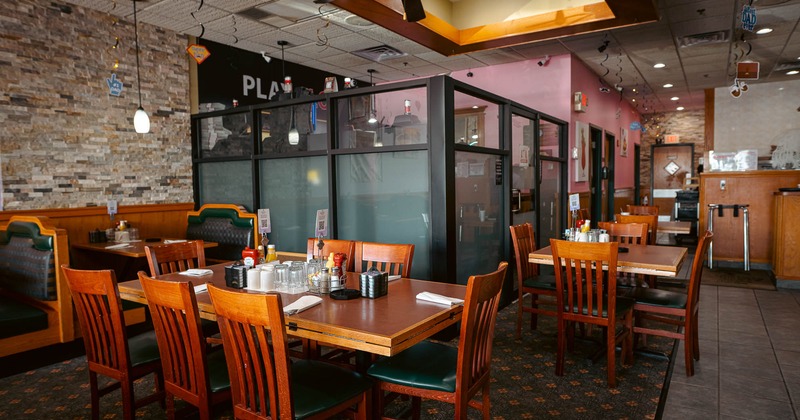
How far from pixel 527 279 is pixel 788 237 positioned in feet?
13.3

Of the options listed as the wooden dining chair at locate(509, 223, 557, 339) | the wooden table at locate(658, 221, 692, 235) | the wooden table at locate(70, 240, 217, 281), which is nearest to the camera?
the wooden dining chair at locate(509, 223, 557, 339)

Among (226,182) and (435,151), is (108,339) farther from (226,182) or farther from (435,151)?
(226,182)

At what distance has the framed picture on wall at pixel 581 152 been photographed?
24.8ft

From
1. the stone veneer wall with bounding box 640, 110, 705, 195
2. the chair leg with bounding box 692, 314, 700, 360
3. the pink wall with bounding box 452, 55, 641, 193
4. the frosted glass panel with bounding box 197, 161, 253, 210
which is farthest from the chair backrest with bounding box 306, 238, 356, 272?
the stone veneer wall with bounding box 640, 110, 705, 195

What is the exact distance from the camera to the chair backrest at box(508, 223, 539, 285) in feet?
13.5

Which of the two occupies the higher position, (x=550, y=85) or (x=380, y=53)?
(x=380, y=53)

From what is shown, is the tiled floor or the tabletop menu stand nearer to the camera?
the tiled floor

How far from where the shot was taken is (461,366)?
203 centimetres

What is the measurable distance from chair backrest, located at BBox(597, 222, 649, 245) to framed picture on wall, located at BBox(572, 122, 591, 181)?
3.03 meters

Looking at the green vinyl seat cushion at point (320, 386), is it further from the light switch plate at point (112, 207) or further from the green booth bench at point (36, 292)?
the light switch plate at point (112, 207)

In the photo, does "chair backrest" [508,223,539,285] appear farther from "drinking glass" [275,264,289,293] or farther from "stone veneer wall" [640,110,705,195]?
"stone veneer wall" [640,110,705,195]

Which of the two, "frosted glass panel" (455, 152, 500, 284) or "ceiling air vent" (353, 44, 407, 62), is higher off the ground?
"ceiling air vent" (353, 44, 407, 62)

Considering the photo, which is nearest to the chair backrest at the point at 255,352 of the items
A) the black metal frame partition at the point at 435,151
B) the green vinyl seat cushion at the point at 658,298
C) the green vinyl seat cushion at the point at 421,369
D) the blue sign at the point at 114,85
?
the green vinyl seat cushion at the point at 421,369

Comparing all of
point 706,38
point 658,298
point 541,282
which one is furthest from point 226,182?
point 706,38
